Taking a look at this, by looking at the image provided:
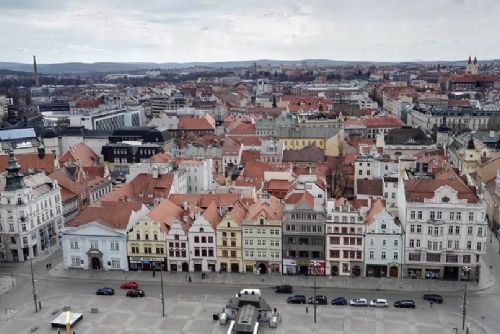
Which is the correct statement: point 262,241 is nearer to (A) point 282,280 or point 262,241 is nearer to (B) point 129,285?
(A) point 282,280

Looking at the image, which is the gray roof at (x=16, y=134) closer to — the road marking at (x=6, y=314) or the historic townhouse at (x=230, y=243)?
the road marking at (x=6, y=314)

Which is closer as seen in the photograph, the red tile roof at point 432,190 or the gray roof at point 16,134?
the red tile roof at point 432,190

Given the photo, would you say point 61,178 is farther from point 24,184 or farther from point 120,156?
point 120,156

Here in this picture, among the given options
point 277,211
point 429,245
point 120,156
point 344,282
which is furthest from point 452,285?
point 120,156

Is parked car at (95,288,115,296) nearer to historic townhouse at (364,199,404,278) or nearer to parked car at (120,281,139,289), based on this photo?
parked car at (120,281,139,289)

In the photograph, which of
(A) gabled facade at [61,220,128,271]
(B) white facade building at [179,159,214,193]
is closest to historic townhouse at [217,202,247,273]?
(A) gabled facade at [61,220,128,271]

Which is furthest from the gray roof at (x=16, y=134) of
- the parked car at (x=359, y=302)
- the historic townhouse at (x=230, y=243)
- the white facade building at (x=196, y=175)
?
the parked car at (x=359, y=302)

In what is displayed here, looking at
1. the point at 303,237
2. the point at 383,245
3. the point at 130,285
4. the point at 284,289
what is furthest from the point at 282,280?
the point at 130,285
